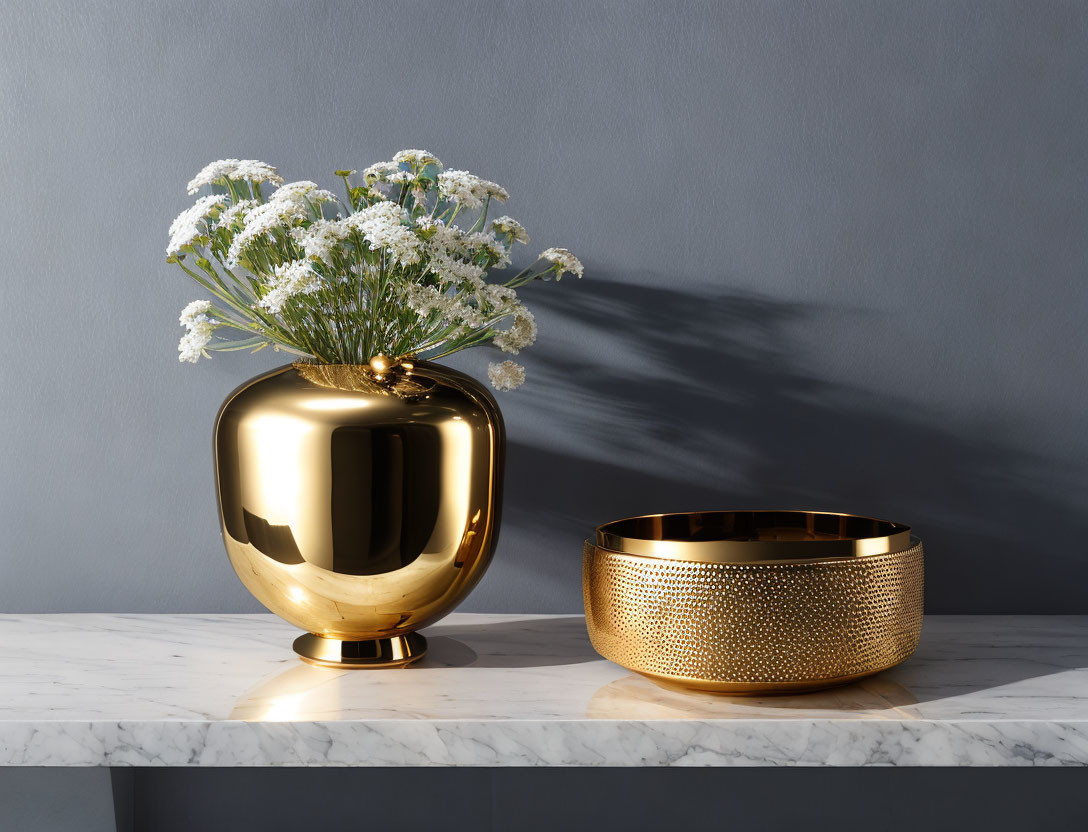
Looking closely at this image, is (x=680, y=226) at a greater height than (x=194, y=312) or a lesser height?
greater

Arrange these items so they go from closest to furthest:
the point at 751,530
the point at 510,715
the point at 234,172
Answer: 1. the point at 510,715
2. the point at 234,172
3. the point at 751,530

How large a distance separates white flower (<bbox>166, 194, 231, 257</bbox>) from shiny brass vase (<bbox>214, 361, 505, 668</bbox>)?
0.13 meters

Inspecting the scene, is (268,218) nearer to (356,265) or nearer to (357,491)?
(356,265)

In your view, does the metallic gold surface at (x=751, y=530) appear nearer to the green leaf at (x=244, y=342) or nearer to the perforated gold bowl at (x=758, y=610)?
the perforated gold bowl at (x=758, y=610)

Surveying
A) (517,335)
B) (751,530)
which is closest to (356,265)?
(517,335)

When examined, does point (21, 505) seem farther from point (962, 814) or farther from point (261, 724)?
point (962, 814)

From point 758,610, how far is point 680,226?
45cm

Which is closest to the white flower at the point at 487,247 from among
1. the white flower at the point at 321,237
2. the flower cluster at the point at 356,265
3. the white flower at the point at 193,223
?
the flower cluster at the point at 356,265

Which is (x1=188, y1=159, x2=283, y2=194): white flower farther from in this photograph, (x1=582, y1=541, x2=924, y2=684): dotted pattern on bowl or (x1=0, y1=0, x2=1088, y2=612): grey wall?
(x1=582, y1=541, x2=924, y2=684): dotted pattern on bowl

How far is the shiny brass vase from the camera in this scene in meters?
0.72

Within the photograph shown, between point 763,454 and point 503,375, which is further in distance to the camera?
point 763,454

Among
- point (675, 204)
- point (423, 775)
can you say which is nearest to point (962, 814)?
Answer: point (423, 775)

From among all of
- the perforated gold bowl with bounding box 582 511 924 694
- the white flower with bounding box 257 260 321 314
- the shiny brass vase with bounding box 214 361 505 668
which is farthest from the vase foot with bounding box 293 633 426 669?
the white flower with bounding box 257 260 321 314

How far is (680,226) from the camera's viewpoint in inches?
37.7
